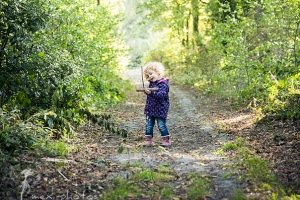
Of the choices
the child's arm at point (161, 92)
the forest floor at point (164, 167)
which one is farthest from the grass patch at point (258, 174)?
the child's arm at point (161, 92)

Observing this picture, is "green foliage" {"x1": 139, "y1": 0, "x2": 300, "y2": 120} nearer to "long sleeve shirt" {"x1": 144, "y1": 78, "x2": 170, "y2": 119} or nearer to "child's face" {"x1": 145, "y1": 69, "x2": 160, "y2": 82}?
"long sleeve shirt" {"x1": 144, "y1": 78, "x2": 170, "y2": 119}

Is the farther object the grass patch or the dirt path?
the dirt path

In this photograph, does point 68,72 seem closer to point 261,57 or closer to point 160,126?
point 160,126

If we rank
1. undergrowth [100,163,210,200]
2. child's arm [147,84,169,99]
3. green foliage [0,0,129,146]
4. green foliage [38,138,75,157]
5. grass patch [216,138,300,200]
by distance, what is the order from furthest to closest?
child's arm [147,84,169,99] → green foliage [0,0,129,146] → green foliage [38,138,75,157] → undergrowth [100,163,210,200] → grass patch [216,138,300,200]

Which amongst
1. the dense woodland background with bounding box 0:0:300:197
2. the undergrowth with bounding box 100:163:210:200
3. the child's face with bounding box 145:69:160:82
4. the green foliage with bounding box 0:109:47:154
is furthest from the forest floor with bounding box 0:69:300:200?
the child's face with bounding box 145:69:160:82

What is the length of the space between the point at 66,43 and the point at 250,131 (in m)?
4.96

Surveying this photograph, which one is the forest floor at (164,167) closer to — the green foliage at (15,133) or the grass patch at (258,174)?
the grass patch at (258,174)

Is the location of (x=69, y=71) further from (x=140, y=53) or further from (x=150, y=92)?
(x=140, y=53)

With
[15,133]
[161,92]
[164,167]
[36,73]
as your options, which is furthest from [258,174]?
[36,73]

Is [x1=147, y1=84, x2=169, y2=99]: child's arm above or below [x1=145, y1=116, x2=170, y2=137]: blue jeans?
above

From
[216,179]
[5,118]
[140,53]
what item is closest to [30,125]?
[5,118]

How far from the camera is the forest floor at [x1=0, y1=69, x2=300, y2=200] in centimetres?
463

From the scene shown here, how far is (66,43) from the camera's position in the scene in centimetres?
948

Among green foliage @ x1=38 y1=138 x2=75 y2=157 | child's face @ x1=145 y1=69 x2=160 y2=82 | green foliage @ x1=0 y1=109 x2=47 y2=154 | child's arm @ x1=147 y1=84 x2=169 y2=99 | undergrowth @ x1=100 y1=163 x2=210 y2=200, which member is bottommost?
undergrowth @ x1=100 y1=163 x2=210 y2=200
